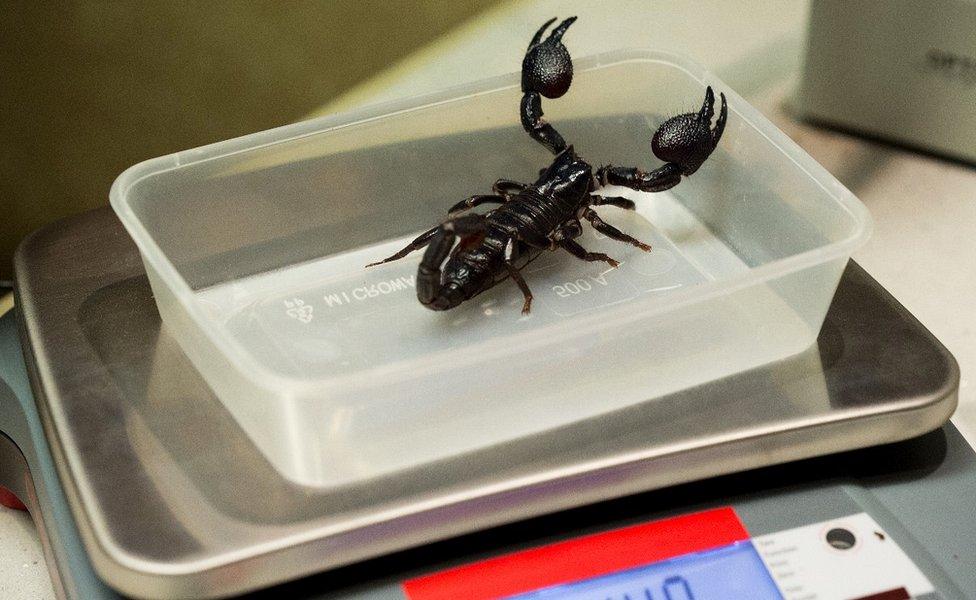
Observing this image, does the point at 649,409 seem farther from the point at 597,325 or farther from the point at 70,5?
the point at 70,5

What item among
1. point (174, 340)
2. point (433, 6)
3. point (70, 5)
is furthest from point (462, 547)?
point (433, 6)

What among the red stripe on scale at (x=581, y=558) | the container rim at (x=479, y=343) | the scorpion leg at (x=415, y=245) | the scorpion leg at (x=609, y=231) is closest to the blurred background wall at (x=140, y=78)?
the container rim at (x=479, y=343)

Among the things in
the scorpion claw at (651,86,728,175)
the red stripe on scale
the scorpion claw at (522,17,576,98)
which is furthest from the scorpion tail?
the red stripe on scale

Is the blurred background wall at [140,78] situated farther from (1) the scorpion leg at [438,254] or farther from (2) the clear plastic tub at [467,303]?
(1) the scorpion leg at [438,254]

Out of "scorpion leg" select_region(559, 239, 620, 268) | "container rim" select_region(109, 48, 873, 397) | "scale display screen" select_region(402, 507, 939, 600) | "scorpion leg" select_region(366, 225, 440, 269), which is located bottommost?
"scale display screen" select_region(402, 507, 939, 600)

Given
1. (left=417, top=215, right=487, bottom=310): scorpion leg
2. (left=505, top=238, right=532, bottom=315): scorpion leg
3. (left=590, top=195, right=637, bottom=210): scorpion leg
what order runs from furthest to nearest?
1. (left=590, top=195, right=637, bottom=210): scorpion leg
2. (left=505, top=238, right=532, bottom=315): scorpion leg
3. (left=417, top=215, right=487, bottom=310): scorpion leg

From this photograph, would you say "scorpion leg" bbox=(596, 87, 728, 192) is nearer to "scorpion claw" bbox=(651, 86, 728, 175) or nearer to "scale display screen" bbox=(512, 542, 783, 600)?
"scorpion claw" bbox=(651, 86, 728, 175)

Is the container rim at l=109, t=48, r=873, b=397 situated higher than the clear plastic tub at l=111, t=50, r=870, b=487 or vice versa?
the container rim at l=109, t=48, r=873, b=397
